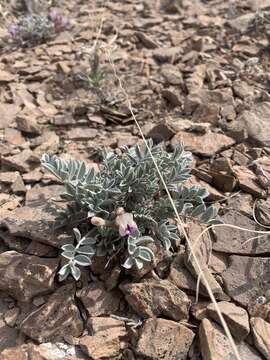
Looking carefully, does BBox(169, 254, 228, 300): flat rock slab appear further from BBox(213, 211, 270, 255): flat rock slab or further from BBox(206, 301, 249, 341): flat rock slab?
BBox(213, 211, 270, 255): flat rock slab

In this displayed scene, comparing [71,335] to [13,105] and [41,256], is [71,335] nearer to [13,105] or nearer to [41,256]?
[41,256]

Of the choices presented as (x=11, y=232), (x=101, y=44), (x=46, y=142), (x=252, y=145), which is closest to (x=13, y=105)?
(x=46, y=142)

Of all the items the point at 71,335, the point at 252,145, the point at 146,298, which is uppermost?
the point at 252,145

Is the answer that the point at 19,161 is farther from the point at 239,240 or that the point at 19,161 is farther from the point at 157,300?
the point at 239,240

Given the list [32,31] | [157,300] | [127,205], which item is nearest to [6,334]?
[157,300]

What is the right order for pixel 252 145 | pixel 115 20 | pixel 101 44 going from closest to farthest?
1. pixel 252 145
2. pixel 101 44
3. pixel 115 20

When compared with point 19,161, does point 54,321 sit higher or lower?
lower

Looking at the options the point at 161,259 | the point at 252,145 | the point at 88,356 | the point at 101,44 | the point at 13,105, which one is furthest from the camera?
the point at 101,44
